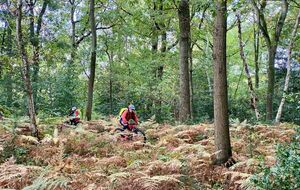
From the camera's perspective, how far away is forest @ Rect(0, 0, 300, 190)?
6531 millimetres

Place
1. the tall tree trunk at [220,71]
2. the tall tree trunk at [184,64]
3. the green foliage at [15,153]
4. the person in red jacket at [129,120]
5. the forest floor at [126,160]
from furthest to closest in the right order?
the tall tree trunk at [184,64] < the person in red jacket at [129,120] < the green foliage at [15,153] < the tall tree trunk at [220,71] < the forest floor at [126,160]

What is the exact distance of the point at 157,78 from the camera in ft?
66.4

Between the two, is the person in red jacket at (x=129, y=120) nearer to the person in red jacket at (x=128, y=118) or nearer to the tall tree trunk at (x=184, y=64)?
the person in red jacket at (x=128, y=118)

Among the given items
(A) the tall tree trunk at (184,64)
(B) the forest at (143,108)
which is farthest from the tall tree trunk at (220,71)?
(A) the tall tree trunk at (184,64)

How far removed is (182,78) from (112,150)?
5777 millimetres

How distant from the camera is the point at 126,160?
814 centimetres

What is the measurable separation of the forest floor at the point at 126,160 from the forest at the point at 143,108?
0.03m

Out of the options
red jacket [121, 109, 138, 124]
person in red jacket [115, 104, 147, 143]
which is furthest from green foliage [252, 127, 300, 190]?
red jacket [121, 109, 138, 124]

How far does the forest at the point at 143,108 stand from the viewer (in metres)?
6.53

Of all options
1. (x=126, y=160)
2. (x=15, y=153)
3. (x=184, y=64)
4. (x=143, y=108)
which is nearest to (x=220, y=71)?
(x=126, y=160)

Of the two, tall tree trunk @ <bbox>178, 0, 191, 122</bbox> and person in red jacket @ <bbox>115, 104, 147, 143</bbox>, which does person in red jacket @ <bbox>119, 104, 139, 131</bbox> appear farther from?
tall tree trunk @ <bbox>178, 0, 191, 122</bbox>

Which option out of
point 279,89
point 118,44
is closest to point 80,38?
point 118,44

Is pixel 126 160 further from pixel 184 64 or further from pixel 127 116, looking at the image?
pixel 184 64

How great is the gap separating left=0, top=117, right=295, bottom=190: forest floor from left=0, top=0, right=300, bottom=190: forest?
0.03 metres
